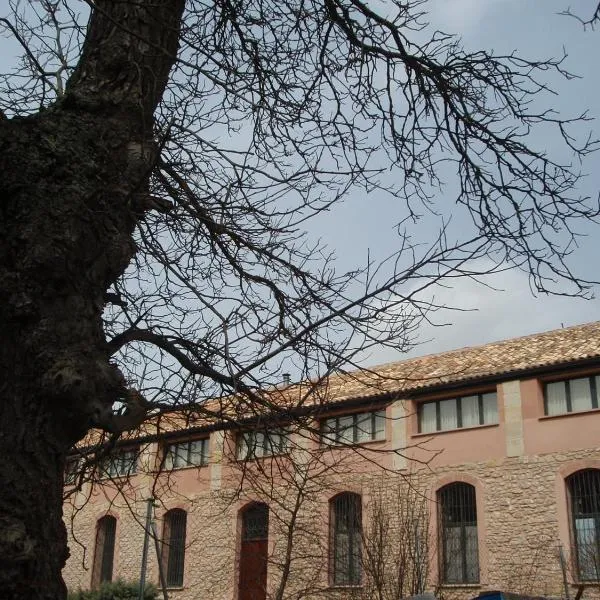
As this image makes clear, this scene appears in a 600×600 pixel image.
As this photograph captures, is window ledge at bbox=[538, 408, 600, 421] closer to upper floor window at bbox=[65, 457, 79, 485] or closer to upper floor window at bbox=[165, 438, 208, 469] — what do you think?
upper floor window at bbox=[165, 438, 208, 469]

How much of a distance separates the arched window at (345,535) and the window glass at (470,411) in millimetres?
3616

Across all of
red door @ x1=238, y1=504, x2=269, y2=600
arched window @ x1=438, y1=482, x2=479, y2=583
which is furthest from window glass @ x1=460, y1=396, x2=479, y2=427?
red door @ x1=238, y1=504, x2=269, y2=600

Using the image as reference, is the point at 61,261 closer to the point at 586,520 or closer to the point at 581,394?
the point at 586,520

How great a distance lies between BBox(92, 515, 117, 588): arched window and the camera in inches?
1231

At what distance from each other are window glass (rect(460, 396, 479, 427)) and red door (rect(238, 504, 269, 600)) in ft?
22.6

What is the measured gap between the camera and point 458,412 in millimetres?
23750

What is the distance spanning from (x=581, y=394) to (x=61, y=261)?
65.7 ft

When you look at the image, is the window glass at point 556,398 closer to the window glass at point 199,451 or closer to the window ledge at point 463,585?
the window ledge at point 463,585

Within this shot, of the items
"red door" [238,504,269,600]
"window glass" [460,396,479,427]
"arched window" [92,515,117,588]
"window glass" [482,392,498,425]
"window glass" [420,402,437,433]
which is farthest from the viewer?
"arched window" [92,515,117,588]

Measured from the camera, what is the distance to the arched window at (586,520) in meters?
20.5

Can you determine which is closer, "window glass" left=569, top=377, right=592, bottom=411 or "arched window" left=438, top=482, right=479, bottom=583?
"window glass" left=569, top=377, right=592, bottom=411

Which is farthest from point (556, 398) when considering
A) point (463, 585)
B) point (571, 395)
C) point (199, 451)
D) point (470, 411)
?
point (199, 451)

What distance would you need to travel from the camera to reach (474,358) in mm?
25125

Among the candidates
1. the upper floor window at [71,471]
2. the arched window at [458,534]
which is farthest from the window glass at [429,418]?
the upper floor window at [71,471]
